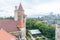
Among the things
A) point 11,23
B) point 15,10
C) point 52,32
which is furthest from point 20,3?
point 52,32

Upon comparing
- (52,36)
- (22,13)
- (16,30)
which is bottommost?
(52,36)

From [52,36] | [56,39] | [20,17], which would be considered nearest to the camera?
[20,17]

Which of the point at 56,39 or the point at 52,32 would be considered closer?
the point at 56,39

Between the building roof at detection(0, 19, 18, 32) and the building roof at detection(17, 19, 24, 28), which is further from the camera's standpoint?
the building roof at detection(17, 19, 24, 28)

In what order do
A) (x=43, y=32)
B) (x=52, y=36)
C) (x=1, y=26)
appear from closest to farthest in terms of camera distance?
(x=1, y=26)
(x=52, y=36)
(x=43, y=32)

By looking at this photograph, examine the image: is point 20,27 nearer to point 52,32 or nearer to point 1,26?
point 1,26

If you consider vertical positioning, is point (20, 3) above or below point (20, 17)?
above

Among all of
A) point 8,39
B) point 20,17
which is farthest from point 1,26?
point 8,39

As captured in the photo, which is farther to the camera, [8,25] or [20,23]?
[20,23]

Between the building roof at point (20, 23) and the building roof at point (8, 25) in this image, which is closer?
the building roof at point (8, 25)
